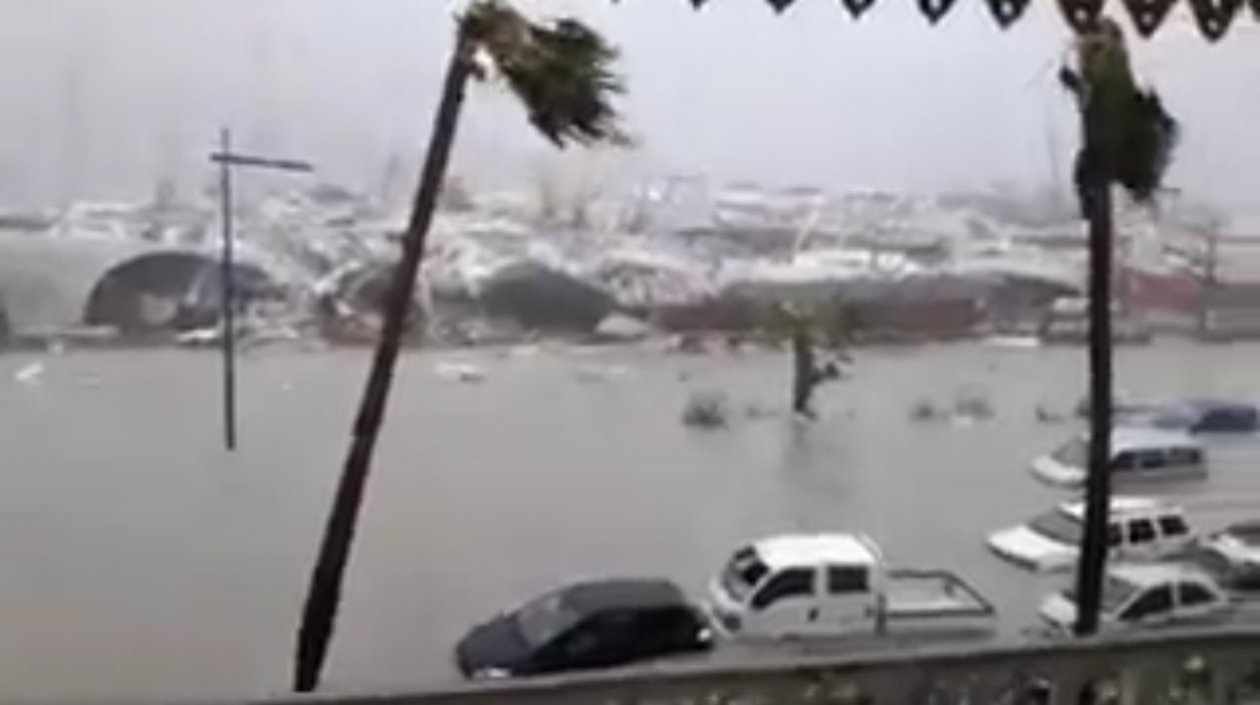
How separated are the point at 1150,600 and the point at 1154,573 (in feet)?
0.13

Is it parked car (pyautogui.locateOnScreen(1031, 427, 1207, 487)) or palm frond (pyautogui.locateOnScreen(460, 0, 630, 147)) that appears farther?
parked car (pyautogui.locateOnScreen(1031, 427, 1207, 487))

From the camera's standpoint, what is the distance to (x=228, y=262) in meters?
2.43

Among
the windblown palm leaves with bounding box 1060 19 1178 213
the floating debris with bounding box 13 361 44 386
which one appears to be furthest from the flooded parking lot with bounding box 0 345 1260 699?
the windblown palm leaves with bounding box 1060 19 1178 213

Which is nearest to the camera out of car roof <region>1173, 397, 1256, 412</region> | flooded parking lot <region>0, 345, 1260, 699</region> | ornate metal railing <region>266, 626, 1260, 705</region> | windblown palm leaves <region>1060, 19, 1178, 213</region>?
ornate metal railing <region>266, 626, 1260, 705</region>

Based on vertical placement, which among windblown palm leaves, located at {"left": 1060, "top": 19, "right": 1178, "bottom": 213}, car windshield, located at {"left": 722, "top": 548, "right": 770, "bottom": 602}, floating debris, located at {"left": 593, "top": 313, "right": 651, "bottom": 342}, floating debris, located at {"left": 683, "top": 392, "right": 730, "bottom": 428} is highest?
windblown palm leaves, located at {"left": 1060, "top": 19, "right": 1178, "bottom": 213}

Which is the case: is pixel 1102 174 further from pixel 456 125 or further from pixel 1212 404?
pixel 456 125

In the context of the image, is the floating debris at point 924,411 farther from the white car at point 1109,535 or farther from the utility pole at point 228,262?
the utility pole at point 228,262

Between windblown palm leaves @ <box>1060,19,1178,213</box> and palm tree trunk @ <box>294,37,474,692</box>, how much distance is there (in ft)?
2.70

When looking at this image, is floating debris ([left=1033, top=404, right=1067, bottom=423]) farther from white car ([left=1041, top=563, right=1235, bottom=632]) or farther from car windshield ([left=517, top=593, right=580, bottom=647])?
car windshield ([left=517, top=593, right=580, bottom=647])

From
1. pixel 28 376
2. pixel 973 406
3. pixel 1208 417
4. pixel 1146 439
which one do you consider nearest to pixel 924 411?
pixel 973 406

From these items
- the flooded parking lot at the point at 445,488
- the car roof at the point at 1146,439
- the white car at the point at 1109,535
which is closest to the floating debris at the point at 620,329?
the flooded parking lot at the point at 445,488

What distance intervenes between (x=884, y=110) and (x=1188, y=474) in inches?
26.0

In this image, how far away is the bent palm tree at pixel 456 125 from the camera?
236 centimetres

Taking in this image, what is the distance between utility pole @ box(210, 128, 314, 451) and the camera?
239cm
